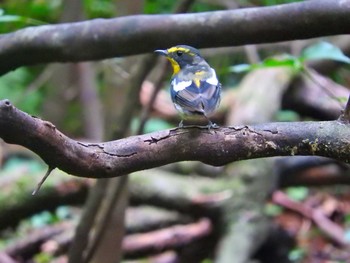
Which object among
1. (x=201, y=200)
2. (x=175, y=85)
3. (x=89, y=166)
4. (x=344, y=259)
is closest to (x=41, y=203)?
(x=201, y=200)

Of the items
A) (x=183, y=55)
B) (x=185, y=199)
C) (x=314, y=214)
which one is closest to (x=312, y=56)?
(x=183, y=55)

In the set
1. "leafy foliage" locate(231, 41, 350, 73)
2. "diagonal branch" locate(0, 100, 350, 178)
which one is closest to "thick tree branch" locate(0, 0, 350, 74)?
"leafy foliage" locate(231, 41, 350, 73)

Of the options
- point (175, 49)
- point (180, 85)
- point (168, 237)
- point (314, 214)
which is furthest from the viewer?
point (314, 214)

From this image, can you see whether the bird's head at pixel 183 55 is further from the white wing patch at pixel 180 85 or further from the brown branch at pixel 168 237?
the brown branch at pixel 168 237

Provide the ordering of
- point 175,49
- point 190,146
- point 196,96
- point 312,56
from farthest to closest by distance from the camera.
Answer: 1. point 312,56
2. point 175,49
3. point 196,96
4. point 190,146

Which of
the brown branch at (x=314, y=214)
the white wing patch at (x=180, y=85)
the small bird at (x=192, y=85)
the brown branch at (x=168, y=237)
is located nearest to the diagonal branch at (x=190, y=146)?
the small bird at (x=192, y=85)

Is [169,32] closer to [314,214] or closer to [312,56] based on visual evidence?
[312,56]
